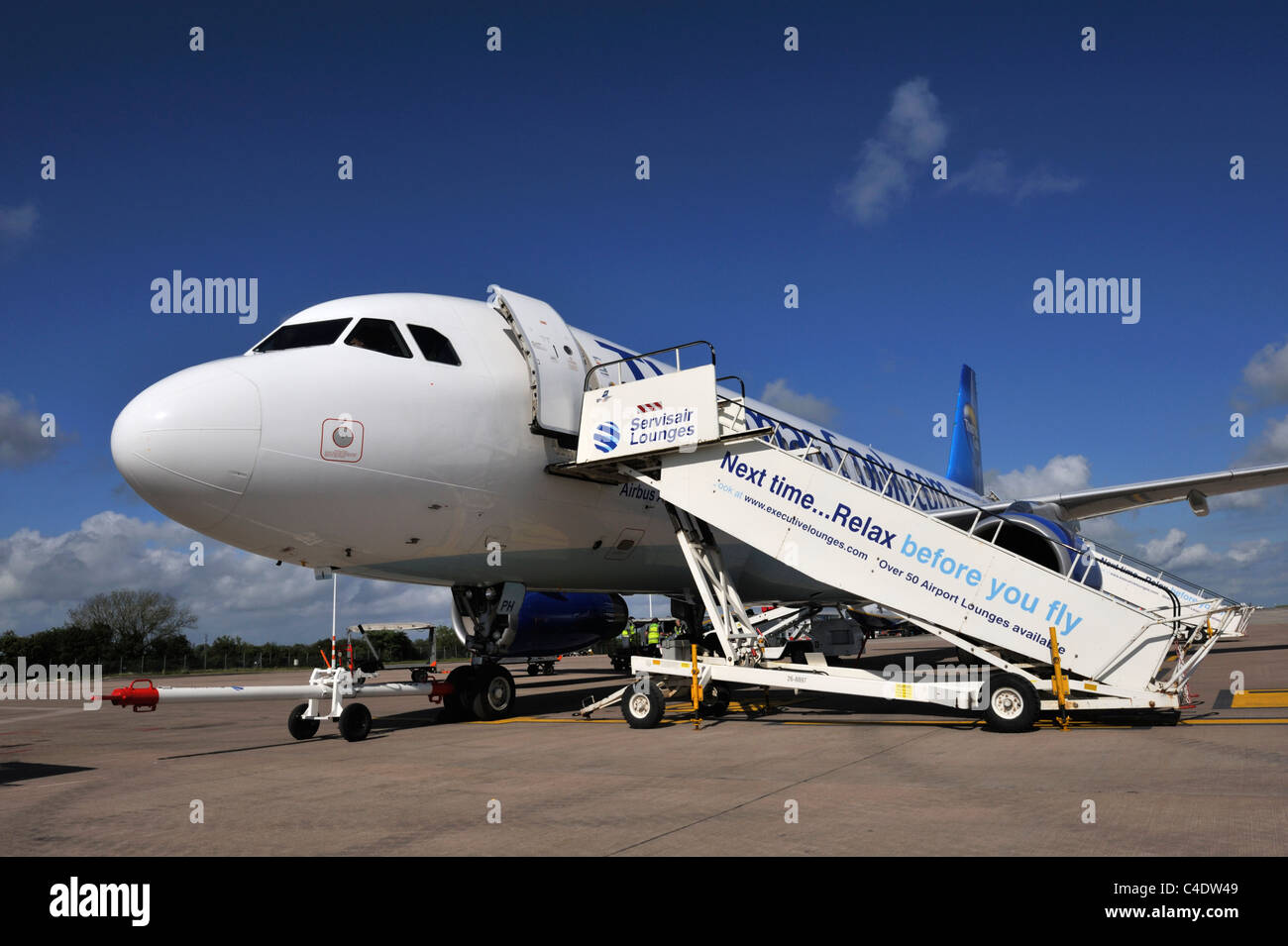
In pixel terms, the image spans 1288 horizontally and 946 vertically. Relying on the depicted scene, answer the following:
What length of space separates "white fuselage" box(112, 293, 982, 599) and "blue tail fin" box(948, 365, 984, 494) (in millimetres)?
23165

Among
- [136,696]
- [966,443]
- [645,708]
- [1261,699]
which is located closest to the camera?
[136,696]

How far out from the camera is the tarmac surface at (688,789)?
15.3 feet

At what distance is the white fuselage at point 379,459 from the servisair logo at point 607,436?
1.62 feet

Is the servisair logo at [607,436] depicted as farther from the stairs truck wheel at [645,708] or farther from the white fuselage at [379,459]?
the stairs truck wheel at [645,708]

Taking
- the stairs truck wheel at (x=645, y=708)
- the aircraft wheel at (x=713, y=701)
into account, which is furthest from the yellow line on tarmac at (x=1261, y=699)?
the stairs truck wheel at (x=645, y=708)

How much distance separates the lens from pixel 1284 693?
40.3ft

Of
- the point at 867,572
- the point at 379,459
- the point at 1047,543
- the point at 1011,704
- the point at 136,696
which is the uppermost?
the point at 379,459

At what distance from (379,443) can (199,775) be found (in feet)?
11.3

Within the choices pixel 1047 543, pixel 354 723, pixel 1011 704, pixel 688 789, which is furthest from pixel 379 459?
pixel 1047 543

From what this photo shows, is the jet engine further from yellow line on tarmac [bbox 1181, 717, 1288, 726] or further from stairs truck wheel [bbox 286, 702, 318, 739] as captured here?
yellow line on tarmac [bbox 1181, 717, 1288, 726]

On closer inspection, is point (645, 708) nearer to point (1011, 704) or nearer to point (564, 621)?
point (1011, 704)

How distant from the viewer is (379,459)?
29.2ft

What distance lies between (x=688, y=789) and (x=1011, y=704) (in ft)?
15.1
